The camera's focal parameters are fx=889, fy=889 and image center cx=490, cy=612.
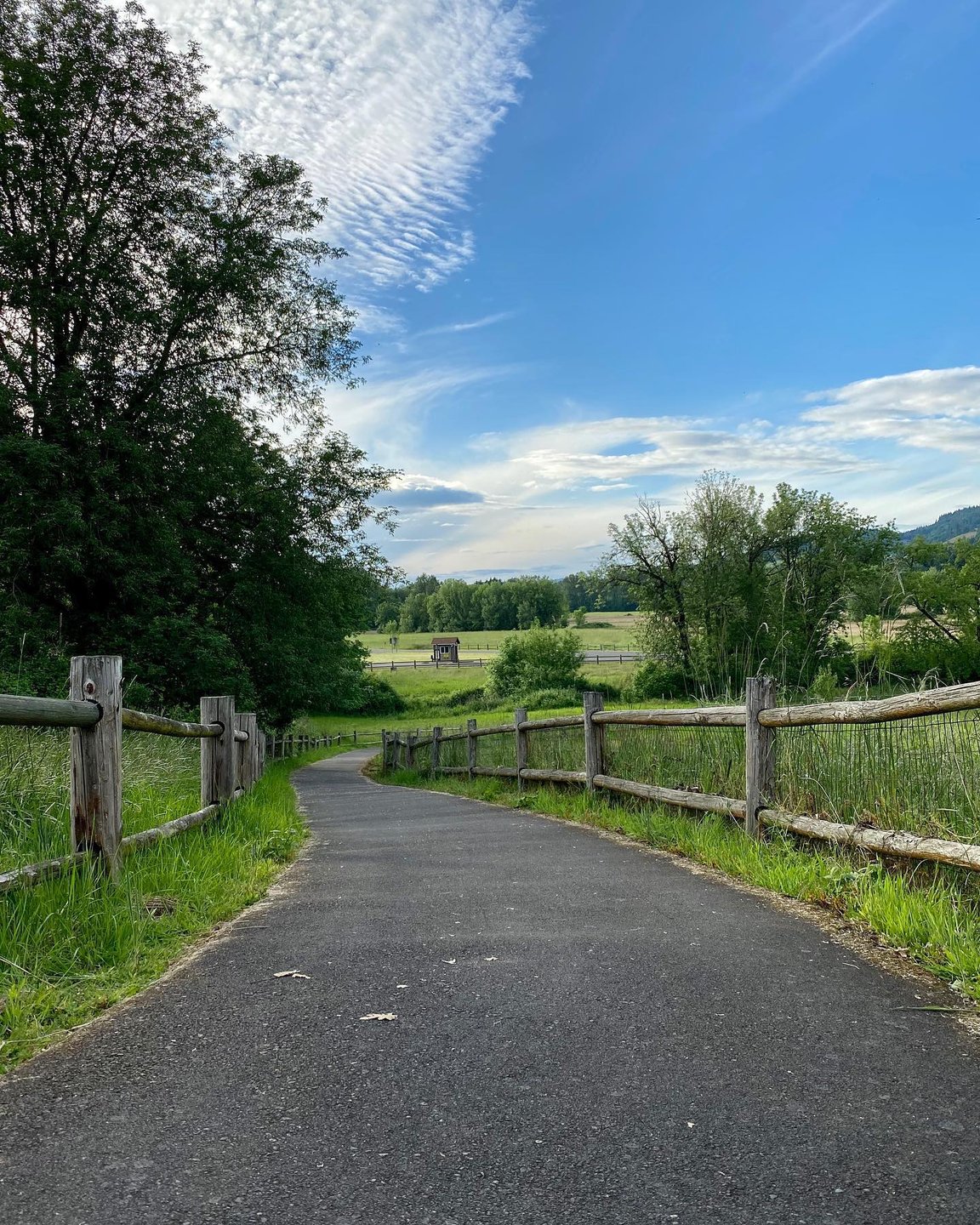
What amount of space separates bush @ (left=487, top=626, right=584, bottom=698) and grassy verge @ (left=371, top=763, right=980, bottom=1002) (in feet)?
160

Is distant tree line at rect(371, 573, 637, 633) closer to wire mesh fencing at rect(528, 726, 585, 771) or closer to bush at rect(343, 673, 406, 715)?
bush at rect(343, 673, 406, 715)

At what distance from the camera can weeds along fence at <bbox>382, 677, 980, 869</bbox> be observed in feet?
15.5

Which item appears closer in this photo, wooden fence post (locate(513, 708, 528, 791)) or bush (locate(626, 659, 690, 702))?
wooden fence post (locate(513, 708, 528, 791))

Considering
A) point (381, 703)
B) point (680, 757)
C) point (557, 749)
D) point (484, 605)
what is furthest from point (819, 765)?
point (484, 605)

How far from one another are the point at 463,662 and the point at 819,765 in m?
81.6

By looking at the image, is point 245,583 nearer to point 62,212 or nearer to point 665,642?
point 62,212

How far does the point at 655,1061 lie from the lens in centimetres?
295

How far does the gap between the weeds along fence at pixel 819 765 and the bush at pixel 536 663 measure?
47.2m

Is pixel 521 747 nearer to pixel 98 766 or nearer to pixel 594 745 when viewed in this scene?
pixel 594 745

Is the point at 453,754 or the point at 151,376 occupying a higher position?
the point at 151,376

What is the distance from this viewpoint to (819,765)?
586 centimetres

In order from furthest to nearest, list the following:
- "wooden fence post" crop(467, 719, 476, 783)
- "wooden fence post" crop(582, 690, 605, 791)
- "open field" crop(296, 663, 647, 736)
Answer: "open field" crop(296, 663, 647, 736) < "wooden fence post" crop(467, 719, 476, 783) < "wooden fence post" crop(582, 690, 605, 791)

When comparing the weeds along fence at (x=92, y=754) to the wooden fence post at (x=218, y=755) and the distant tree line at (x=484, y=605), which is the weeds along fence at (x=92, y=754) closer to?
the wooden fence post at (x=218, y=755)

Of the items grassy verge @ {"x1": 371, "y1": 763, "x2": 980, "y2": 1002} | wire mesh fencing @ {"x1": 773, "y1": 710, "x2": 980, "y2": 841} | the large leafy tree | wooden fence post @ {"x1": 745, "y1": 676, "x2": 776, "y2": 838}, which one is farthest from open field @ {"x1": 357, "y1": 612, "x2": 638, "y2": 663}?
wire mesh fencing @ {"x1": 773, "y1": 710, "x2": 980, "y2": 841}
